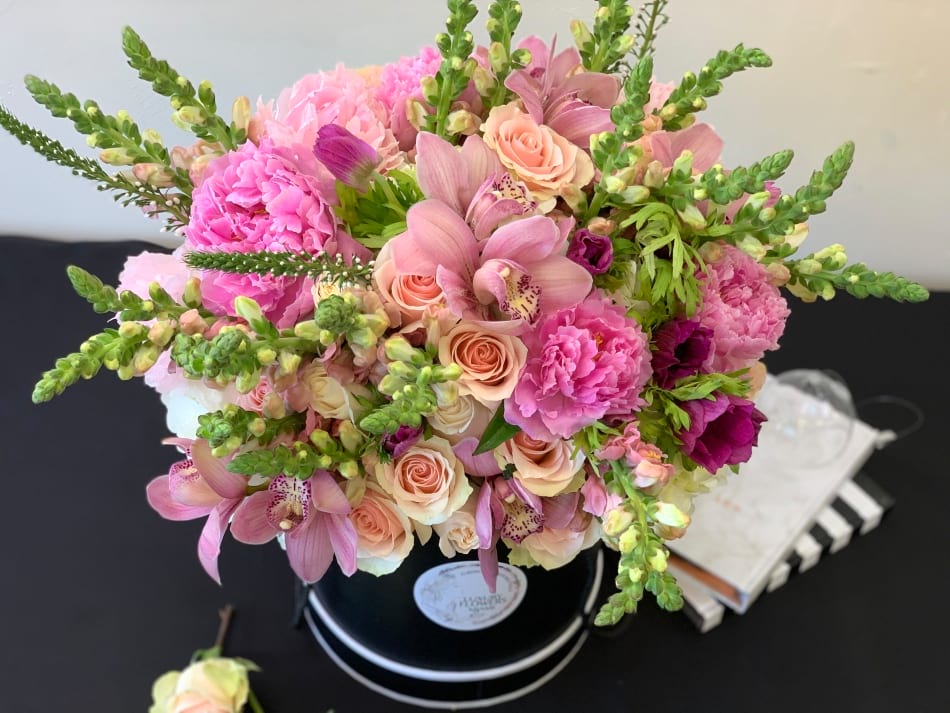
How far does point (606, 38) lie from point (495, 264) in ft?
0.61

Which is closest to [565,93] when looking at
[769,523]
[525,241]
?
[525,241]

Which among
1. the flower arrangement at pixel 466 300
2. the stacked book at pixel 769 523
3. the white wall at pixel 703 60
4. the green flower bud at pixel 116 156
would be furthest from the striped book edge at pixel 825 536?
the green flower bud at pixel 116 156

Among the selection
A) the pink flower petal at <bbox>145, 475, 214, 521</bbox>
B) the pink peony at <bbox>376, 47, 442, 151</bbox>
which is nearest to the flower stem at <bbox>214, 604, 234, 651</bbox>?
the pink flower petal at <bbox>145, 475, 214, 521</bbox>

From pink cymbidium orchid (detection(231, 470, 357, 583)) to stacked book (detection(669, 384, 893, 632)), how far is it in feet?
1.36

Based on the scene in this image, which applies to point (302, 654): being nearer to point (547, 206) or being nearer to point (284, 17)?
point (547, 206)

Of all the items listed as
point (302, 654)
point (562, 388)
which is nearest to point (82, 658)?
point (302, 654)

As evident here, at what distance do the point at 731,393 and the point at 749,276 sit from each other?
0.27ft

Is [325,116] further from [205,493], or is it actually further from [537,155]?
[205,493]

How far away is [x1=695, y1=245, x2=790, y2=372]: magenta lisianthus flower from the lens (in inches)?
18.0

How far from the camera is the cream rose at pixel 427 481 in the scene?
0.44m

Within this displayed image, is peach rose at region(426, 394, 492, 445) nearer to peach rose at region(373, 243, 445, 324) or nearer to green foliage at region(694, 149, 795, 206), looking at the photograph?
peach rose at region(373, 243, 445, 324)

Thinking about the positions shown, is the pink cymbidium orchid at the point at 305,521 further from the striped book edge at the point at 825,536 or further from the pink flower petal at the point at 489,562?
the striped book edge at the point at 825,536

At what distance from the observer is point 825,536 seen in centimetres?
80

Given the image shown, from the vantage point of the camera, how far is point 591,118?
1.57 ft
